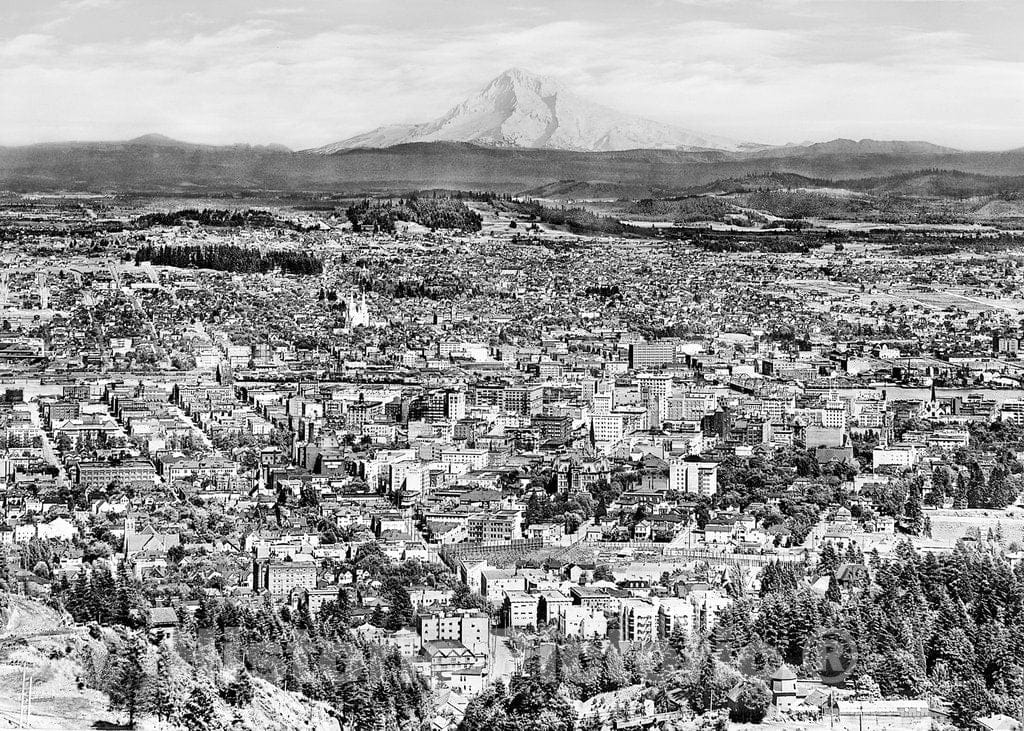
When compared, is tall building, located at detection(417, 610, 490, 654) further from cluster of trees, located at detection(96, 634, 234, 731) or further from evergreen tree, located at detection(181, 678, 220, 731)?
evergreen tree, located at detection(181, 678, 220, 731)

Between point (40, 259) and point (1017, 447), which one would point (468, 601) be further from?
point (40, 259)

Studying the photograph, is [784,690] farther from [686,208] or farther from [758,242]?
[686,208]

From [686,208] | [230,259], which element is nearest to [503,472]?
[230,259]

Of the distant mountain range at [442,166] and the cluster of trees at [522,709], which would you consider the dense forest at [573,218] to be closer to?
the distant mountain range at [442,166]

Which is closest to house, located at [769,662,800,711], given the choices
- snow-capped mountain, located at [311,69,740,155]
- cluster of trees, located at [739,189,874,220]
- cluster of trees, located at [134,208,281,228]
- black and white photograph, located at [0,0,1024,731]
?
black and white photograph, located at [0,0,1024,731]

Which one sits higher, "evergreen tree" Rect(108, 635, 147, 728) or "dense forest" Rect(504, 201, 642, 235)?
"evergreen tree" Rect(108, 635, 147, 728)

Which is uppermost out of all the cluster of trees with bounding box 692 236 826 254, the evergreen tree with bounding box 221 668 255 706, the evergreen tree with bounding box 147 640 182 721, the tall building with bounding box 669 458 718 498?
the evergreen tree with bounding box 147 640 182 721
